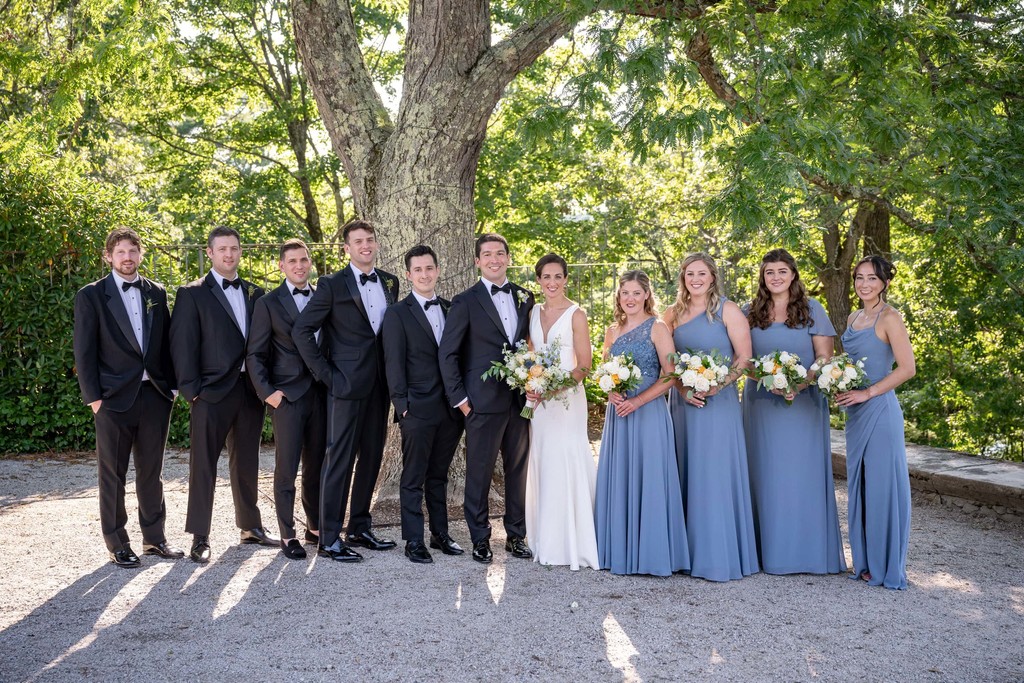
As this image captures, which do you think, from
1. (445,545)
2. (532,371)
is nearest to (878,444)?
(532,371)

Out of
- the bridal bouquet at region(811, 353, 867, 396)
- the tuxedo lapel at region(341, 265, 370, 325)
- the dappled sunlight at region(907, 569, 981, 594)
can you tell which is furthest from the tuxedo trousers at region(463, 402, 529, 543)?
the dappled sunlight at region(907, 569, 981, 594)

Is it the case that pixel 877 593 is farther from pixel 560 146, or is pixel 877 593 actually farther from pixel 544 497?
pixel 560 146

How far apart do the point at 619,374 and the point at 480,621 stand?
5.91ft

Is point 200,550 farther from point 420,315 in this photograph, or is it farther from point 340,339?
point 420,315

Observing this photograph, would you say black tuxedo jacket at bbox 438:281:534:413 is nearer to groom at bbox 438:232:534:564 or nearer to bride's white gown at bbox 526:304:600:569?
groom at bbox 438:232:534:564

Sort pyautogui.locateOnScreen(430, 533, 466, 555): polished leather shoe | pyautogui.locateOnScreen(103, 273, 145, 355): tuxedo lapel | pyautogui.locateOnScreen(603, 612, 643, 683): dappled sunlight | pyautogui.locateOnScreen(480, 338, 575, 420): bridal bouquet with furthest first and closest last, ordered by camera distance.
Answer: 1. pyautogui.locateOnScreen(430, 533, 466, 555): polished leather shoe
2. pyautogui.locateOnScreen(103, 273, 145, 355): tuxedo lapel
3. pyautogui.locateOnScreen(480, 338, 575, 420): bridal bouquet
4. pyautogui.locateOnScreen(603, 612, 643, 683): dappled sunlight

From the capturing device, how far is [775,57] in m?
6.39

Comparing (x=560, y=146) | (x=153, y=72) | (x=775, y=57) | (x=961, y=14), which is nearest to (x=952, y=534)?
(x=775, y=57)

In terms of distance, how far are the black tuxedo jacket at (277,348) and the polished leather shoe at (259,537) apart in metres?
1.18

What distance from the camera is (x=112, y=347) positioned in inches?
237

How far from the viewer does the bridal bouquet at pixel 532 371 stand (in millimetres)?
5797

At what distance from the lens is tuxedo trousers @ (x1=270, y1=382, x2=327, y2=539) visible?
247 inches

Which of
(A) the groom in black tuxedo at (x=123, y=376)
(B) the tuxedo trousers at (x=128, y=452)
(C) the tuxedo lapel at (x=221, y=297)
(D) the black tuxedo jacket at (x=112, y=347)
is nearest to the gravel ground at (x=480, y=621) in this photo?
(B) the tuxedo trousers at (x=128, y=452)

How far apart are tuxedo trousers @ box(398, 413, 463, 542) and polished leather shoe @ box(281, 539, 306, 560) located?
28.1 inches
